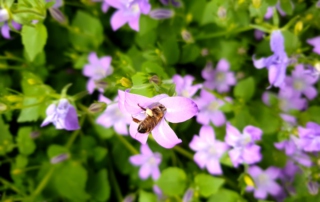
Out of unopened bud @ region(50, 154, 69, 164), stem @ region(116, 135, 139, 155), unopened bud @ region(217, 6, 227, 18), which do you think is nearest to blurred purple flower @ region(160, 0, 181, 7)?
unopened bud @ region(217, 6, 227, 18)

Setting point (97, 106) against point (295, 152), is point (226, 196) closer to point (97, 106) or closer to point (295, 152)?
point (295, 152)

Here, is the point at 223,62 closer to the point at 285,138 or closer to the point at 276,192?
the point at 285,138

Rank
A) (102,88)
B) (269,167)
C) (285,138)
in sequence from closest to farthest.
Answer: (102,88) → (285,138) → (269,167)

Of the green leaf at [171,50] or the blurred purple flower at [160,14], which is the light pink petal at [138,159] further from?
the blurred purple flower at [160,14]

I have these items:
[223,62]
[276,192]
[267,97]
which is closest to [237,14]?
[223,62]

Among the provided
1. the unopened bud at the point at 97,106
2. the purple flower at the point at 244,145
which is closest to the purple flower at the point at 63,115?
the unopened bud at the point at 97,106

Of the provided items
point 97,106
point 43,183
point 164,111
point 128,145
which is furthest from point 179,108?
point 43,183
